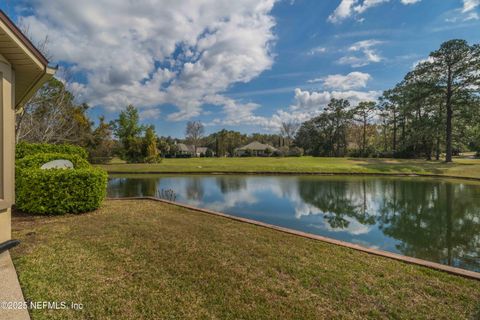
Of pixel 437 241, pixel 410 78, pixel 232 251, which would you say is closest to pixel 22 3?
pixel 232 251

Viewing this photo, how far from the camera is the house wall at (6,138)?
368 centimetres

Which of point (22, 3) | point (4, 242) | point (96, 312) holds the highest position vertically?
point (22, 3)

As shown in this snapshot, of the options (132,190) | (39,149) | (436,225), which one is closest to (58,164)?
(39,149)

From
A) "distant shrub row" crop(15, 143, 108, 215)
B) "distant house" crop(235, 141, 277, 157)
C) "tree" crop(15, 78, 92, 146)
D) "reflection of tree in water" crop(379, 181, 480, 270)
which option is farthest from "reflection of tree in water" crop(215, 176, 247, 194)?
"distant house" crop(235, 141, 277, 157)

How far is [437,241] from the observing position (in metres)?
5.82

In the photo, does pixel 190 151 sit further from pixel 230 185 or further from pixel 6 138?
pixel 6 138

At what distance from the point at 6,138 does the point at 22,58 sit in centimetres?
127

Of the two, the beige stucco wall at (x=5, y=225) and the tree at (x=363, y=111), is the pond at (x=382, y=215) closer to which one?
the beige stucco wall at (x=5, y=225)

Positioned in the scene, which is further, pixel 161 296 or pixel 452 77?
pixel 452 77

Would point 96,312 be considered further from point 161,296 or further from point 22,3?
point 22,3

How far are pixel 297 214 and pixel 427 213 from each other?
4369 mm

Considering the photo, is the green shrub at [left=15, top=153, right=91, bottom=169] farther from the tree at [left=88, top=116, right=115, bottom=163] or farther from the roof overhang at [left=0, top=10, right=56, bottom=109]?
the tree at [left=88, top=116, right=115, bottom=163]

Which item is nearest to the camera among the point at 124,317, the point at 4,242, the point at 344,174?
the point at 124,317

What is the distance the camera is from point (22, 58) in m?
3.94
